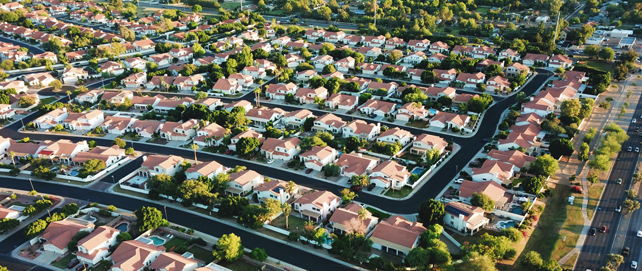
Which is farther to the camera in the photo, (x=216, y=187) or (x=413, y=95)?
(x=413, y=95)

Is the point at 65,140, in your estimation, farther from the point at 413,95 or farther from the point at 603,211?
the point at 603,211

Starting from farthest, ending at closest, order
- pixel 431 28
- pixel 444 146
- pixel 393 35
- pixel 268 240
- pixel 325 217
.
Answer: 1. pixel 431 28
2. pixel 393 35
3. pixel 444 146
4. pixel 325 217
5. pixel 268 240

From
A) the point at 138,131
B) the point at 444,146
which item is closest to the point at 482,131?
the point at 444,146

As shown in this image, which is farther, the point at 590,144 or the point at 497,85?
the point at 497,85

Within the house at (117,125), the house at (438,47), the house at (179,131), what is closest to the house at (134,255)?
the house at (179,131)

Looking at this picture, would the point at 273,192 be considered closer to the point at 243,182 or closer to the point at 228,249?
the point at 243,182

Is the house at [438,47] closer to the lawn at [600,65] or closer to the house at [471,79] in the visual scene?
the house at [471,79]

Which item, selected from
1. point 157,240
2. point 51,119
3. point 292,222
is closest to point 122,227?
point 157,240
